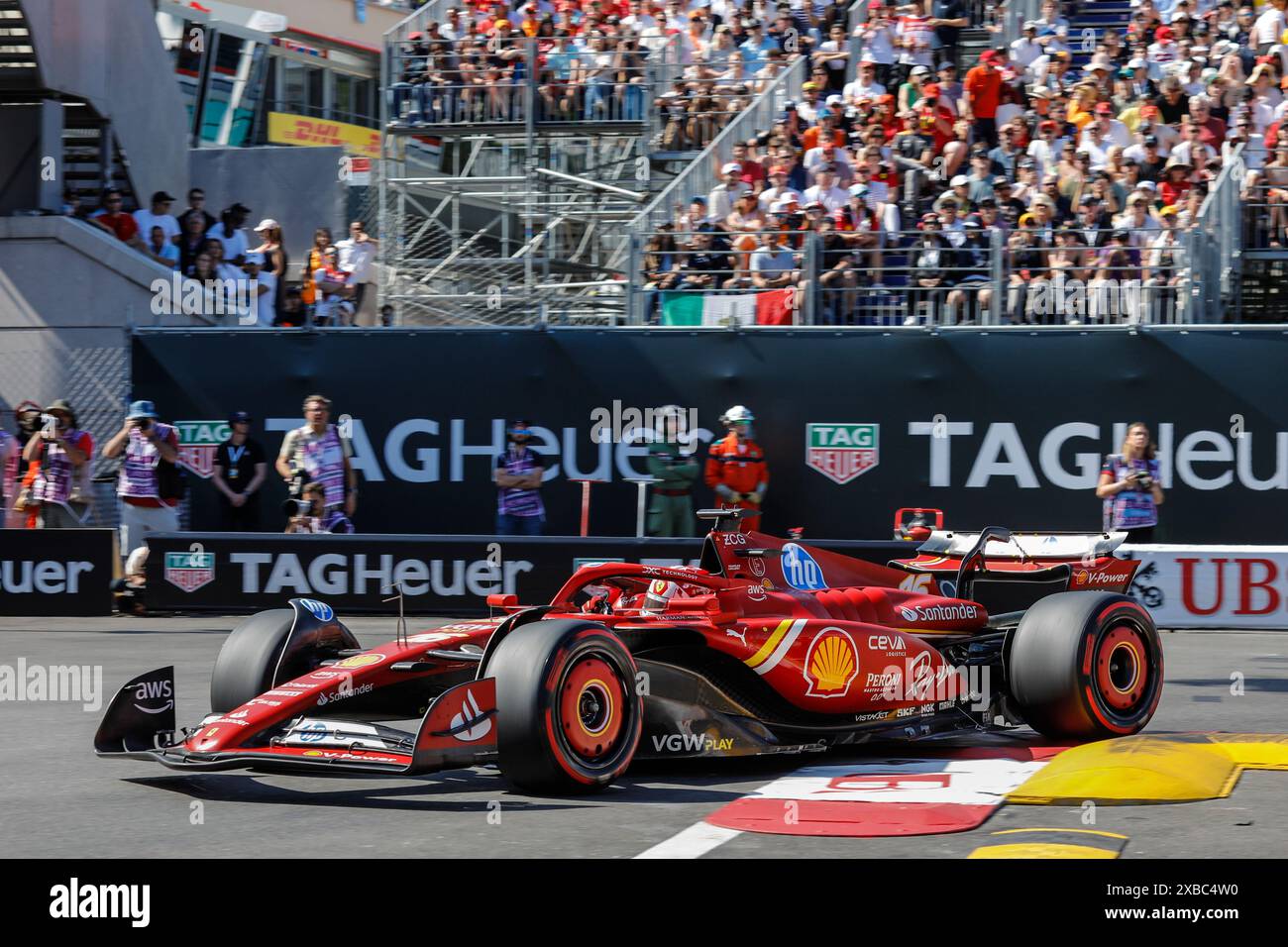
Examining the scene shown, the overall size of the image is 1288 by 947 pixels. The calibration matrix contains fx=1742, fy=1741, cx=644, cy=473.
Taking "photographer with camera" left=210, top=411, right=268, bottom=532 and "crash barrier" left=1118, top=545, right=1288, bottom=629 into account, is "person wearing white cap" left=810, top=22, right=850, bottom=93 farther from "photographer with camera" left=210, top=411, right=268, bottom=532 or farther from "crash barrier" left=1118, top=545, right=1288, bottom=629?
"photographer with camera" left=210, top=411, right=268, bottom=532

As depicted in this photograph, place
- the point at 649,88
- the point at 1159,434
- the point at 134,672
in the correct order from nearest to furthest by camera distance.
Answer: the point at 134,672, the point at 1159,434, the point at 649,88

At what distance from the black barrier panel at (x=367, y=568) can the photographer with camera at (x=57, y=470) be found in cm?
110

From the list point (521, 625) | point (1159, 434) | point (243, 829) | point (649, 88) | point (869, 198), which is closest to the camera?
point (243, 829)

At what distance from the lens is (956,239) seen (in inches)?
622

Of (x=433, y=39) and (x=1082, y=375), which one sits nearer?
(x=1082, y=375)

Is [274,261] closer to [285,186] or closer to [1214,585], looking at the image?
[285,186]

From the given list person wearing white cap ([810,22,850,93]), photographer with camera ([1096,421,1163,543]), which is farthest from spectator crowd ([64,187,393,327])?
photographer with camera ([1096,421,1163,543])

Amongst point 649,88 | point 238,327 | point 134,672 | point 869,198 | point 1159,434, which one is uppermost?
point 649,88

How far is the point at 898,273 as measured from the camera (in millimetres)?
16094

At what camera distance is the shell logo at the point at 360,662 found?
285 inches

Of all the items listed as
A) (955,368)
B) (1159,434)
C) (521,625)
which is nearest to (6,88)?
(955,368)

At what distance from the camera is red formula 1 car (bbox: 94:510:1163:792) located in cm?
665

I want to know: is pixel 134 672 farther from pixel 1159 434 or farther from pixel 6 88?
pixel 6 88
